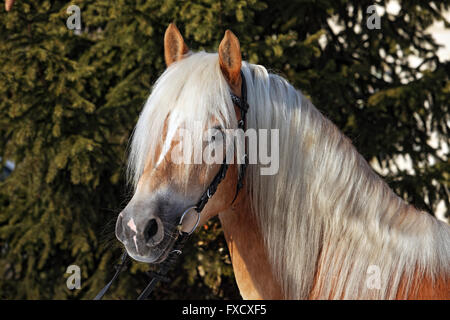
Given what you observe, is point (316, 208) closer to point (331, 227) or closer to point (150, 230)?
point (331, 227)

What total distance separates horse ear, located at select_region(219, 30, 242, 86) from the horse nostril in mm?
548

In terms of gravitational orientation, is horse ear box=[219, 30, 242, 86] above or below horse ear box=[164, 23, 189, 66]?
below

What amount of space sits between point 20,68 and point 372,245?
270 cm

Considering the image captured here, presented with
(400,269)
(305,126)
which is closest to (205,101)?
(305,126)

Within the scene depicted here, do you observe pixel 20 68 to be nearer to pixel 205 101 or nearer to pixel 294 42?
pixel 294 42

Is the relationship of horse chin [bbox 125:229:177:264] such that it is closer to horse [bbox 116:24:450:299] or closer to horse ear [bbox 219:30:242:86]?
horse [bbox 116:24:450:299]

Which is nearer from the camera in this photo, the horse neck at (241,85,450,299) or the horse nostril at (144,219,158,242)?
the horse nostril at (144,219,158,242)

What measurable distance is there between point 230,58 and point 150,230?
→ 0.64 m

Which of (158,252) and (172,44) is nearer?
(158,252)

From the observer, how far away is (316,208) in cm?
175

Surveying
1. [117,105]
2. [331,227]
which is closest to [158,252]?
[331,227]

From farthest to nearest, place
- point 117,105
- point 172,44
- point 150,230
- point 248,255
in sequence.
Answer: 1. point 117,105
2. point 172,44
3. point 248,255
4. point 150,230

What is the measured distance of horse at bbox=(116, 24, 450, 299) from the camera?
1668 millimetres

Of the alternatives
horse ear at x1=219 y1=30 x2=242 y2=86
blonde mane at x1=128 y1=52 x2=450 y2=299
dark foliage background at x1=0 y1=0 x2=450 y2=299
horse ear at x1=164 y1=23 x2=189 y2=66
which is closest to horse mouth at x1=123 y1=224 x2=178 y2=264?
blonde mane at x1=128 y1=52 x2=450 y2=299
